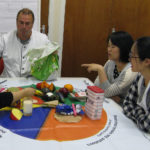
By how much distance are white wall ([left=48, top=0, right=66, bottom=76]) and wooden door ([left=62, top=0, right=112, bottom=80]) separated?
2.3 inches

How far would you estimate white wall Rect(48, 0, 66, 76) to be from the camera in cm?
276

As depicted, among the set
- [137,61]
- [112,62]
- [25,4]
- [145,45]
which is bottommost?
[112,62]

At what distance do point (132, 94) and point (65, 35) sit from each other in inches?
72.8

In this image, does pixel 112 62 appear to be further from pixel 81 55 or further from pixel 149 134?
pixel 81 55

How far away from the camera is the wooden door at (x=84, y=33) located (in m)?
2.82

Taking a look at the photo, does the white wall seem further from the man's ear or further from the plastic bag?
the man's ear

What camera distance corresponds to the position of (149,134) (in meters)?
1.00

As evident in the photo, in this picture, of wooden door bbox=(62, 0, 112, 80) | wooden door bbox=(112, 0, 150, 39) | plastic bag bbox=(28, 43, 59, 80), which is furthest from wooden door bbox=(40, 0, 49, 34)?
plastic bag bbox=(28, 43, 59, 80)

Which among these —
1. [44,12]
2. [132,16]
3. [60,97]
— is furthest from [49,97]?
[132,16]

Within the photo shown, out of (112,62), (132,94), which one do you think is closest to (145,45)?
(132,94)

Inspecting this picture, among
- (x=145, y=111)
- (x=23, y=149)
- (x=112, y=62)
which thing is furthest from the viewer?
(x=112, y=62)

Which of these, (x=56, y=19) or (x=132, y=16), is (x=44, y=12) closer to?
(x=56, y=19)

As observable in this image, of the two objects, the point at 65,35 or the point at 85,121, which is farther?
the point at 65,35

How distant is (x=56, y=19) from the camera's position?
9.27 feet
